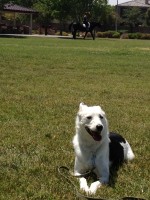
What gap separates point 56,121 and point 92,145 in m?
3.02

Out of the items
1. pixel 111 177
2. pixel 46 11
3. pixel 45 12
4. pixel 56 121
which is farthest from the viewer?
pixel 45 12

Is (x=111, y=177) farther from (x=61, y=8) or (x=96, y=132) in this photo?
(x=61, y=8)

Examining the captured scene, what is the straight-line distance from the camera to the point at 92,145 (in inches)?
213

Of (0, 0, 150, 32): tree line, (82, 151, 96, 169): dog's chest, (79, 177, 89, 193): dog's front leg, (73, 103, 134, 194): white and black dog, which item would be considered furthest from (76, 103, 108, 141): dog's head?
(0, 0, 150, 32): tree line

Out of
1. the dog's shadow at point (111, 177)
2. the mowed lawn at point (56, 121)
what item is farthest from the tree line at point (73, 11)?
the dog's shadow at point (111, 177)

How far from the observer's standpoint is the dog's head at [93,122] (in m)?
5.13

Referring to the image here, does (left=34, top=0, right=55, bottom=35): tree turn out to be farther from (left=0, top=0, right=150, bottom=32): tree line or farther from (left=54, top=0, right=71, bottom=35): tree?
(left=54, top=0, right=71, bottom=35): tree

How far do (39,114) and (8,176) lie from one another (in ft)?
12.0

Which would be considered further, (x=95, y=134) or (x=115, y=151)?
(x=115, y=151)

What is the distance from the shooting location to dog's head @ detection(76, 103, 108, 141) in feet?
16.8

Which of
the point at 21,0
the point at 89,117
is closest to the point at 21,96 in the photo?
the point at 89,117

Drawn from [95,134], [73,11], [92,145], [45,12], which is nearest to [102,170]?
[92,145]

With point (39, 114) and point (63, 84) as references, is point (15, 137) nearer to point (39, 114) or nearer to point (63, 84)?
point (39, 114)

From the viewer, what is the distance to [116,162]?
19.7 ft
